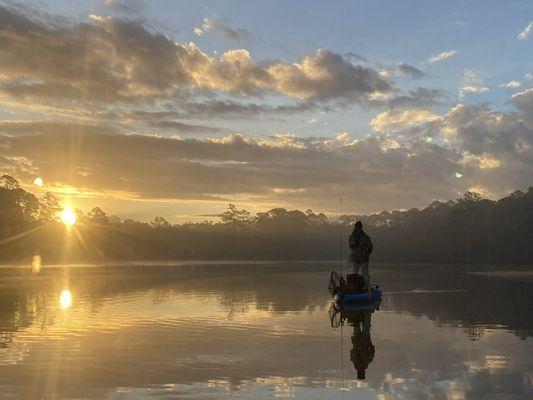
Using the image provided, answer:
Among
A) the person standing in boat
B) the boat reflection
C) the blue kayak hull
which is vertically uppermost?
the person standing in boat

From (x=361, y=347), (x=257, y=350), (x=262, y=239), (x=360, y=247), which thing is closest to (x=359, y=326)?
(x=361, y=347)

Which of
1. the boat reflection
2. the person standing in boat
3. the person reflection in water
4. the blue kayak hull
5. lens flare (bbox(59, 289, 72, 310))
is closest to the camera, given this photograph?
the person reflection in water

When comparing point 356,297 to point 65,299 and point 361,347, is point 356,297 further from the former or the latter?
point 65,299

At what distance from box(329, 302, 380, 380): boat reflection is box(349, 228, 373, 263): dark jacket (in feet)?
8.10

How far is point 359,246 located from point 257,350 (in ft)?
48.9

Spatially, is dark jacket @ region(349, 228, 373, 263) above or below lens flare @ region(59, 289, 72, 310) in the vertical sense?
above

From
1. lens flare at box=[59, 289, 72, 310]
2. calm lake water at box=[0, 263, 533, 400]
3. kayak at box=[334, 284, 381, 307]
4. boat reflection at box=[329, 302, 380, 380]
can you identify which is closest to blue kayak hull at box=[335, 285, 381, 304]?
kayak at box=[334, 284, 381, 307]

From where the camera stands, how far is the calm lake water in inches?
462

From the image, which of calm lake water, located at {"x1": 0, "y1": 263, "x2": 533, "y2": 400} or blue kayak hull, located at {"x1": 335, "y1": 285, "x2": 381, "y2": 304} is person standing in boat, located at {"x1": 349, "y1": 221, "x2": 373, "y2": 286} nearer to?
blue kayak hull, located at {"x1": 335, "y1": 285, "x2": 381, "y2": 304}

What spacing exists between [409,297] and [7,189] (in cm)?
10509

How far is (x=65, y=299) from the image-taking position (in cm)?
3097

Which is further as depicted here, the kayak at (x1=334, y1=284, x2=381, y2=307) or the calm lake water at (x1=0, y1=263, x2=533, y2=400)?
the kayak at (x1=334, y1=284, x2=381, y2=307)

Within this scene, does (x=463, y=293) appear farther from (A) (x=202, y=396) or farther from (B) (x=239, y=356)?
(A) (x=202, y=396)

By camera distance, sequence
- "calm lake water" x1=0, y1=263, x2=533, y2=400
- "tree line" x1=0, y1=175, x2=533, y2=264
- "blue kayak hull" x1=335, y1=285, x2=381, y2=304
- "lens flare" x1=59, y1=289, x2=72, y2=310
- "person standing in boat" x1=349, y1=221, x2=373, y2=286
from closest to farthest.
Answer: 1. "calm lake water" x1=0, y1=263, x2=533, y2=400
2. "blue kayak hull" x1=335, y1=285, x2=381, y2=304
3. "lens flare" x1=59, y1=289, x2=72, y2=310
4. "person standing in boat" x1=349, y1=221, x2=373, y2=286
5. "tree line" x1=0, y1=175, x2=533, y2=264
